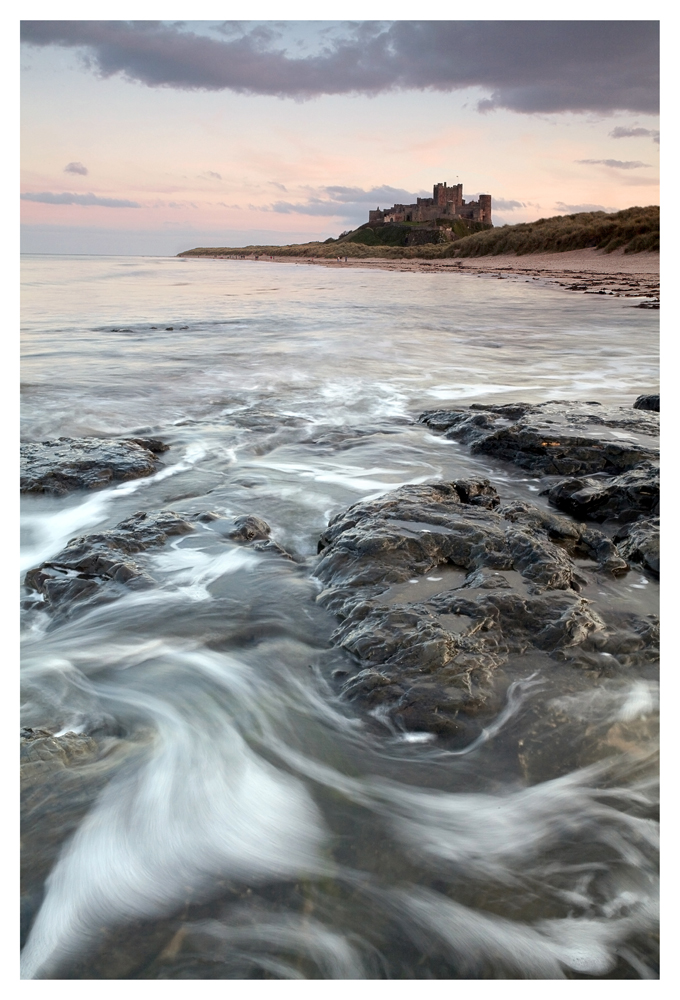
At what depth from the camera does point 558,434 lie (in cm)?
452

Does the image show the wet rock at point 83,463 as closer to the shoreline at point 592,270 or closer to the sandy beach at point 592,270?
the shoreline at point 592,270

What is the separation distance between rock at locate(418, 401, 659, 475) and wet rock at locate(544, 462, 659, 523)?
0.38 metres

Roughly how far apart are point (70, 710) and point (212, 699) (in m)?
0.47

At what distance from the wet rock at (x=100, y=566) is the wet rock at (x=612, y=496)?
211 cm

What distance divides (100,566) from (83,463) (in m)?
1.65

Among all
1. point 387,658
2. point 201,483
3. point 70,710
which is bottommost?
point 70,710

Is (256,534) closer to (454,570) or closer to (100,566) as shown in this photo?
(100,566)

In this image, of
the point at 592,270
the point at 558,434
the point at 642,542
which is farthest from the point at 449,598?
the point at 592,270

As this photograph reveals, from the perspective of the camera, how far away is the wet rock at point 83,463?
162 inches

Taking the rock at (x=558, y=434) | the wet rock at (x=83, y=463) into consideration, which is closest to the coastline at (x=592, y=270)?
the rock at (x=558, y=434)

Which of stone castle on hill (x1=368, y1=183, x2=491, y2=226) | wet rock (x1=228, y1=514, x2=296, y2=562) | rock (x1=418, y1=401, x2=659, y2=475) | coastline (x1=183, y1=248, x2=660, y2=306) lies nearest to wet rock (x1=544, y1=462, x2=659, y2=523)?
rock (x1=418, y1=401, x2=659, y2=475)

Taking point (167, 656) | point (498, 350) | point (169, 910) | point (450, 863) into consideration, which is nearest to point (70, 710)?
point (167, 656)
